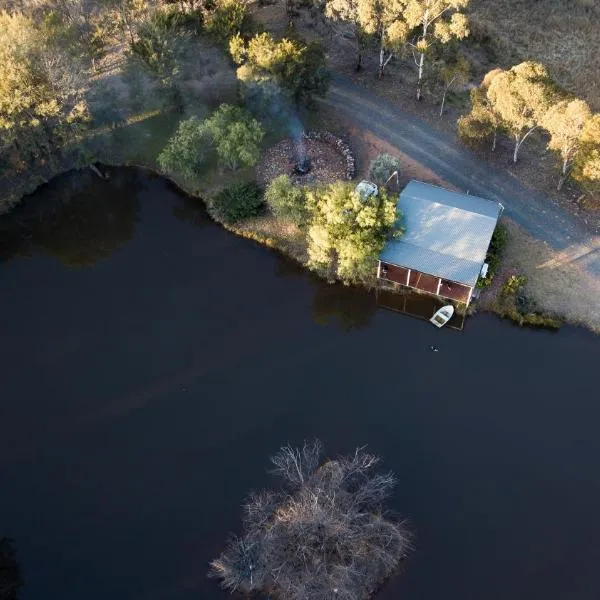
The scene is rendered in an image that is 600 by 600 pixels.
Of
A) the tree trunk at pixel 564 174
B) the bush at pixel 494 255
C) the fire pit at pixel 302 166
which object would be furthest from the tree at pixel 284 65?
the tree trunk at pixel 564 174

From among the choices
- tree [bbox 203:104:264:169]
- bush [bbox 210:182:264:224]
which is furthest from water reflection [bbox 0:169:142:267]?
tree [bbox 203:104:264:169]

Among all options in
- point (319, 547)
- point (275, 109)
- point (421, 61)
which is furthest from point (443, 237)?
point (319, 547)

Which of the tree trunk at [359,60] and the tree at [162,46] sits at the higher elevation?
the tree at [162,46]

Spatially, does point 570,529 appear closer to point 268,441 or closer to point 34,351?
point 268,441

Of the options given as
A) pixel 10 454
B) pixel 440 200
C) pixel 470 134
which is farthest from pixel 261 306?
pixel 470 134

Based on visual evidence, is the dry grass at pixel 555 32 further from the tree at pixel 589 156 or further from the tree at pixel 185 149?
the tree at pixel 185 149
